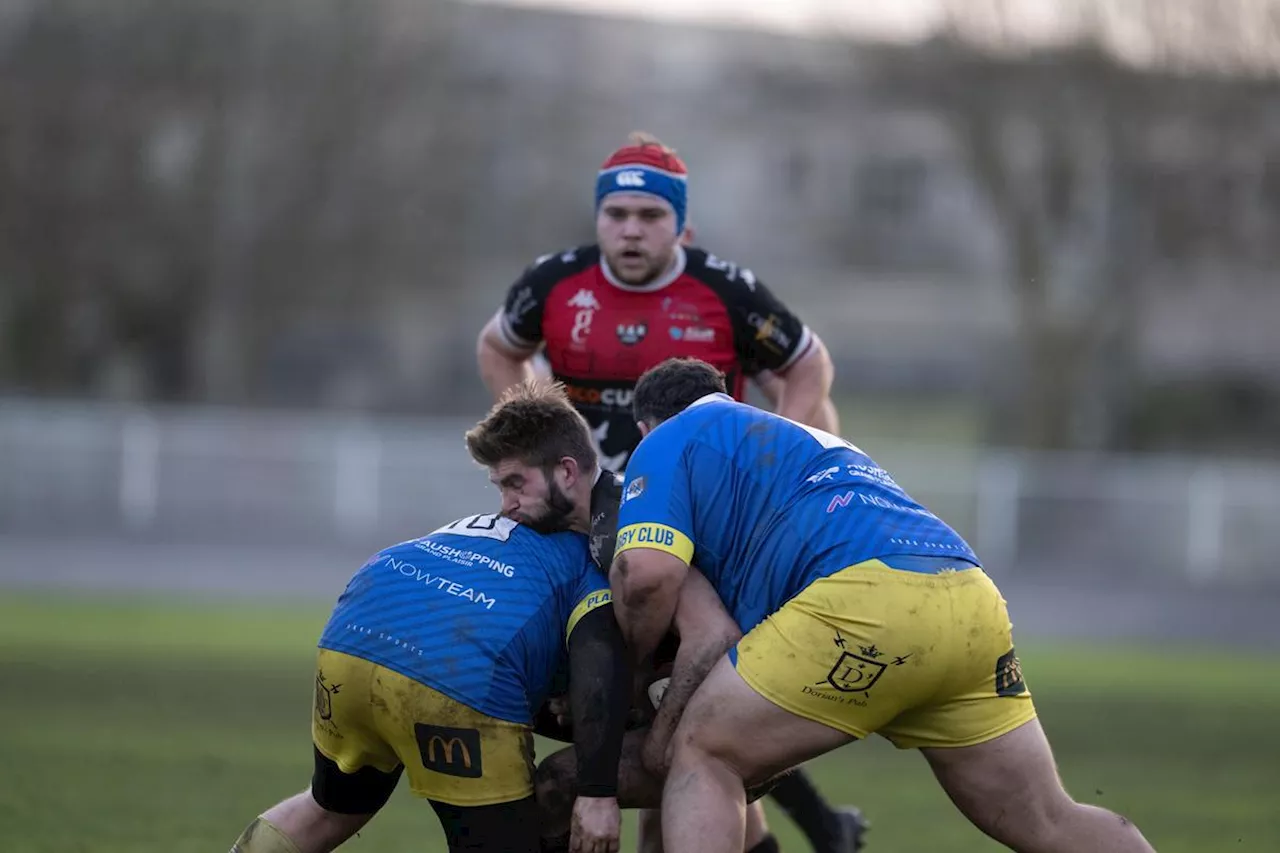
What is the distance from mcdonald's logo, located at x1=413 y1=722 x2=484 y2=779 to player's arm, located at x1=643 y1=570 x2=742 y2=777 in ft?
1.78

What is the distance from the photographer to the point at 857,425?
37.8m

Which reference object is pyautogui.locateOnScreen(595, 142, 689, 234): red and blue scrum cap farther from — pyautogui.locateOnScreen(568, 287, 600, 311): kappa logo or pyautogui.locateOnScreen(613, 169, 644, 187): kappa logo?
pyautogui.locateOnScreen(568, 287, 600, 311): kappa logo

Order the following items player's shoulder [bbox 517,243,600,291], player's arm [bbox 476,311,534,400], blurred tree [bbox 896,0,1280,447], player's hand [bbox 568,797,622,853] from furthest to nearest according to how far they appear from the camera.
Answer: blurred tree [bbox 896,0,1280,447] < player's arm [bbox 476,311,534,400] < player's shoulder [bbox 517,243,600,291] < player's hand [bbox 568,797,622,853]

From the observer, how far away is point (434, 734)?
4.90 m

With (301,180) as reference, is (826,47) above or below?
above

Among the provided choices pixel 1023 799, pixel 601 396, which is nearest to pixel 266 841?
pixel 1023 799

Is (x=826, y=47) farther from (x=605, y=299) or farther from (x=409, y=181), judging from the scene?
(x=605, y=299)

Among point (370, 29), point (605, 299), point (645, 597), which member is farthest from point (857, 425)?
point (645, 597)

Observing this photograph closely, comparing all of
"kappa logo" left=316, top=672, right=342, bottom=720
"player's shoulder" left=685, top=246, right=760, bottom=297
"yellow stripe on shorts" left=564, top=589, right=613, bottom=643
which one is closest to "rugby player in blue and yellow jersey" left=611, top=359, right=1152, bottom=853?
"yellow stripe on shorts" left=564, top=589, right=613, bottom=643

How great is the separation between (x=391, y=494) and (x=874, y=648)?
76.3 feet

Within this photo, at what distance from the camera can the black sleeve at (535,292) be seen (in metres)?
7.34

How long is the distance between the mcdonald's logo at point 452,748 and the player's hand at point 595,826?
0.32 metres

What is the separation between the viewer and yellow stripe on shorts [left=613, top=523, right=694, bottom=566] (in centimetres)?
484

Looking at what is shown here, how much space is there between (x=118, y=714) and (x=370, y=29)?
80.6 ft
